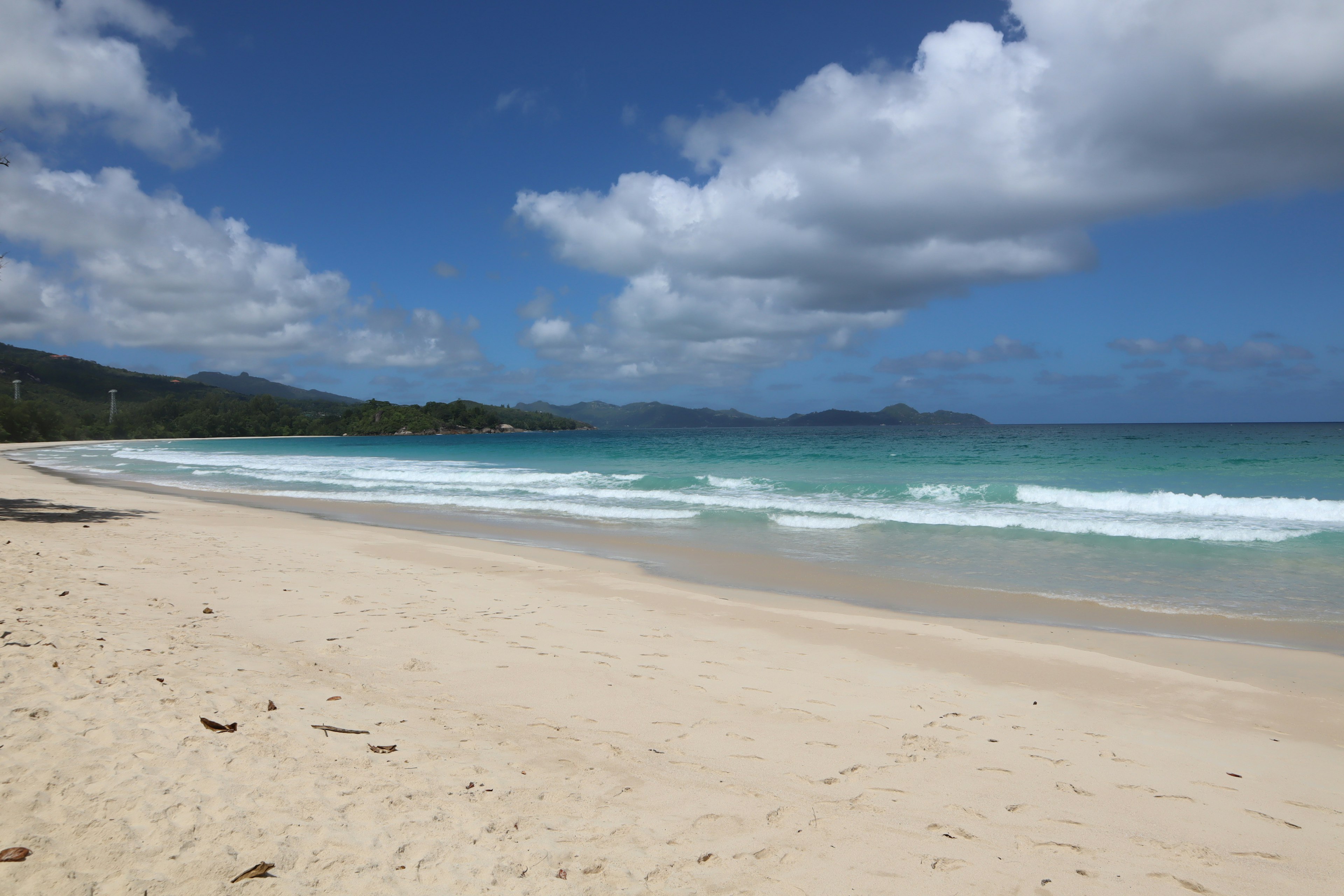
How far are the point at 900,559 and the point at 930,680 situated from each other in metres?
6.78

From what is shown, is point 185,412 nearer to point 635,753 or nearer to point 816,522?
point 816,522

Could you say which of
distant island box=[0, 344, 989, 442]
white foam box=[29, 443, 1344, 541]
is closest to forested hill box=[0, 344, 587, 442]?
distant island box=[0, 344, 989, 442]

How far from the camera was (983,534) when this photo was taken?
1479 cm

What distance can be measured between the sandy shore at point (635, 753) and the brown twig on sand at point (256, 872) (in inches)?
1.7

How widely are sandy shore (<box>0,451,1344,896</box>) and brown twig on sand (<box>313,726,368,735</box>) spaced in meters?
0.06

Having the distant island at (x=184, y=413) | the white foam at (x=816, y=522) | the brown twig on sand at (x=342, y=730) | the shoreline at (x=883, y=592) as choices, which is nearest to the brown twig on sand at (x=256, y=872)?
the brown twig on sand at (x=342, y=730)

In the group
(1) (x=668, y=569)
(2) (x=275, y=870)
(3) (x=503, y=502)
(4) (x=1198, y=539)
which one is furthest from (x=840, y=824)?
(3) (x=503, y=502)

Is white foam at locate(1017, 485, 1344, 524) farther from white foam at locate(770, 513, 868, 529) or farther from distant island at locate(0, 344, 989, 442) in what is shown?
distant island at locate(0, 344, 989, 442)

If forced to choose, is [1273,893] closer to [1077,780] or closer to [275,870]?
[1077,780]

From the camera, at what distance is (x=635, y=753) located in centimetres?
403

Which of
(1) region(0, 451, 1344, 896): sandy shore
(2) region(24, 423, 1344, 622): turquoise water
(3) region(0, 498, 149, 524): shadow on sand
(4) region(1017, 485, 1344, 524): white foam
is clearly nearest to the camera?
(1) region(0, 451, 1344, 896): sandy shore

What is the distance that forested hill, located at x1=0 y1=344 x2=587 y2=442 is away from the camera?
10569cm

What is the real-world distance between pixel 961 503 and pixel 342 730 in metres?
19.1

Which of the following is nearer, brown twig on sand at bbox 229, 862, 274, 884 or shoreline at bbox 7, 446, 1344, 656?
brown twig on sand at bbox 229, 862, 274, 884
